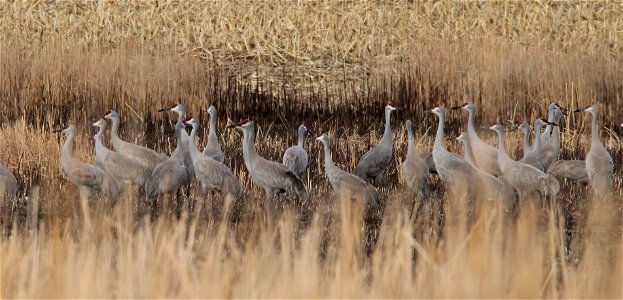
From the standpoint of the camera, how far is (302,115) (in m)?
13.2

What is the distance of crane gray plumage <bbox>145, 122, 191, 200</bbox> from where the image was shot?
26.7ft

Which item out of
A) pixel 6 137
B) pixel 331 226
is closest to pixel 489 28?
pixel 6 137

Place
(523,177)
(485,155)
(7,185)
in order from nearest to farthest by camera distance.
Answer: (7,185) → (523,177) → (485,155)

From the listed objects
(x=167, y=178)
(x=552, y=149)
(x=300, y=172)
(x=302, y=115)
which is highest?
(x=167, y=178)

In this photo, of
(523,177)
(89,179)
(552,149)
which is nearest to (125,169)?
(89,179)

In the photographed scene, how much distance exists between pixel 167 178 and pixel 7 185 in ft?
A: 3.35

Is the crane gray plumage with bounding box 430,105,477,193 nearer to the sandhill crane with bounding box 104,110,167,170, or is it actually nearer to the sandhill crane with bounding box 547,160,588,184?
the sandhill crane with bounding box 547,160,588,184

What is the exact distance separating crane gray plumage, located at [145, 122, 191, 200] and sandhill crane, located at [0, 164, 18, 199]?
2.85 feet

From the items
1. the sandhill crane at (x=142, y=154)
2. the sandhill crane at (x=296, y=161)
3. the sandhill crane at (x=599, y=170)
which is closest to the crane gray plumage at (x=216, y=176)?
the sandhill crane at (x=142, y=154)

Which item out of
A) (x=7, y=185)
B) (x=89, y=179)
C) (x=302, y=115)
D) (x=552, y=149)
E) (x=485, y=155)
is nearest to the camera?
(x=7, y=185)

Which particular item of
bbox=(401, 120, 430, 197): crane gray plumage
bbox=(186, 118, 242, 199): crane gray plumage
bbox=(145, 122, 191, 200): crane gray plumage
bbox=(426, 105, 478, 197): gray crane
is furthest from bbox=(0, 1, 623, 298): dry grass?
bbox=(145, 122, 191, 200): crane gray plumage

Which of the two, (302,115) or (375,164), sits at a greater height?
(375,164)

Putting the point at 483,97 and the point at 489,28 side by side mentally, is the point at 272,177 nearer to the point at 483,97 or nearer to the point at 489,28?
the point at 483,97

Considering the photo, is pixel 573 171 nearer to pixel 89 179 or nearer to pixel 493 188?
pixel 493 188
